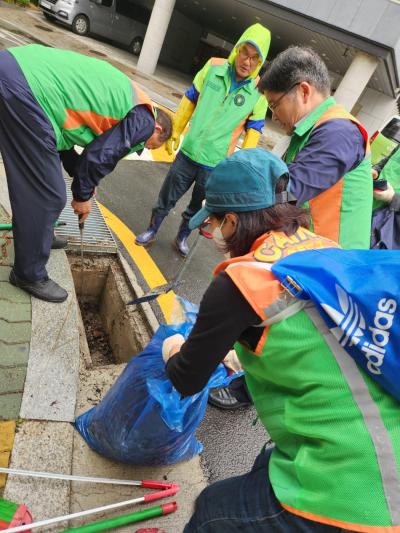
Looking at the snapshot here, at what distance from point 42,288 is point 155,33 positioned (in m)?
12.7

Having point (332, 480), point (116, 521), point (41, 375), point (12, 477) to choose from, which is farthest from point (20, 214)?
point (332, 480)

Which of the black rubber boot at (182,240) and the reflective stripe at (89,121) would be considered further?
the black rubber boot at (182,240)

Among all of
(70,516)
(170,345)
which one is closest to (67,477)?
(70,516)

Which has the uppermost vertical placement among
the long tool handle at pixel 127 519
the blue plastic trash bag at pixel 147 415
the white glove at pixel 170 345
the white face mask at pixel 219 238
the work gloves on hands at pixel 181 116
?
the white face mask at pixel 219 238

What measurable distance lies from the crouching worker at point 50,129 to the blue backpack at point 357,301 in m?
1.65

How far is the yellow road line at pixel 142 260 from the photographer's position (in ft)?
10.4

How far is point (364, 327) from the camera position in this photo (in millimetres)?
811

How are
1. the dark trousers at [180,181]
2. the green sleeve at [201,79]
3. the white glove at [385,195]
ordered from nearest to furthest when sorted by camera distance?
1. the white glove at [385,195]
2. the green sleeve at [201,79]
3. the dark trousers at [180,181]

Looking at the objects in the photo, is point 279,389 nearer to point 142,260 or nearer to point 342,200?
point 342,200

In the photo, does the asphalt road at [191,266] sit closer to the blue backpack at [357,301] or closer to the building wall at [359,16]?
the blue backpack at [357,301]

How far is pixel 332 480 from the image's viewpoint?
2.79ft

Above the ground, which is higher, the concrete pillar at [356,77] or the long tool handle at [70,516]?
the concrete pillar at [356,77]

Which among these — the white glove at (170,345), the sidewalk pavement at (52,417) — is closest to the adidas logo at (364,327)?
Result: the white glove at (170,345)

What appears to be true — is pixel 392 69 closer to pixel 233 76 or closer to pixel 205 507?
pixel 233 76
